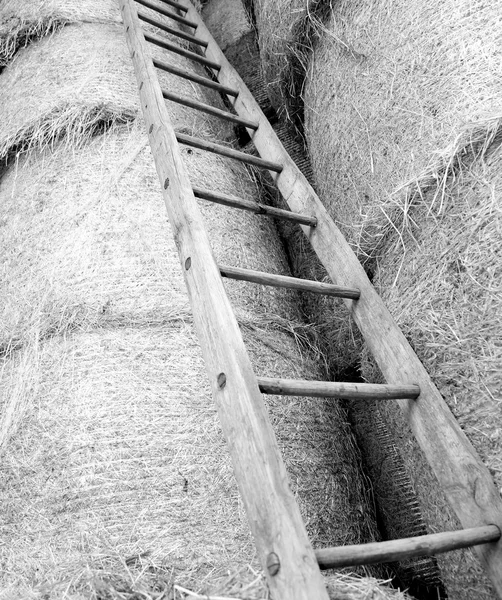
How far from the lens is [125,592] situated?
1.04 m

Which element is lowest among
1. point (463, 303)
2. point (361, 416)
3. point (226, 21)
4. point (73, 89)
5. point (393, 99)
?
point (361, 416)

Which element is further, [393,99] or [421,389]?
[393,99]

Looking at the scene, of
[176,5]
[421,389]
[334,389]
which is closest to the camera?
[334,389]

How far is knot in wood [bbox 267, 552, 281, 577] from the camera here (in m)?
0.89

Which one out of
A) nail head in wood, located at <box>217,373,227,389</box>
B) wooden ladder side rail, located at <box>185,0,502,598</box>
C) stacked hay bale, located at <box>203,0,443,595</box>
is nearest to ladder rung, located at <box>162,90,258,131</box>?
stacked hay bale, located at <box>203,0,443,595</box>

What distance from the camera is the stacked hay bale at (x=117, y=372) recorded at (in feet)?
4.20

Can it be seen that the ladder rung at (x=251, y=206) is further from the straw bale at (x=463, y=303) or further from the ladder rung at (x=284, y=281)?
the straw bale at (x=463, y=303)

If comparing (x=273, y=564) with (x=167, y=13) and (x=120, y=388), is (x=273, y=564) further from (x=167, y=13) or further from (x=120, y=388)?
(x=167, y=13)

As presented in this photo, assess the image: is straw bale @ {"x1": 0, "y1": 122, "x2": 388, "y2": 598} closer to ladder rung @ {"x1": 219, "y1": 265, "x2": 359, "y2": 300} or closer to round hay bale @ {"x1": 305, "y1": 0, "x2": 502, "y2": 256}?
ladder rung @ {"x1": 219, "y1": 265, "x2": 359, "y2": 300}

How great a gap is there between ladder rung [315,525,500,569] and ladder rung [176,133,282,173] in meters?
1.14

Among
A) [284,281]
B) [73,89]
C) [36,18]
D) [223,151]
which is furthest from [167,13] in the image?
[284,281]

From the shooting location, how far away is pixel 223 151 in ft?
6.04

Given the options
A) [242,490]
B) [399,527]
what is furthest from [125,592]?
[399,527]

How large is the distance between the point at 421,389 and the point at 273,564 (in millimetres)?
545
